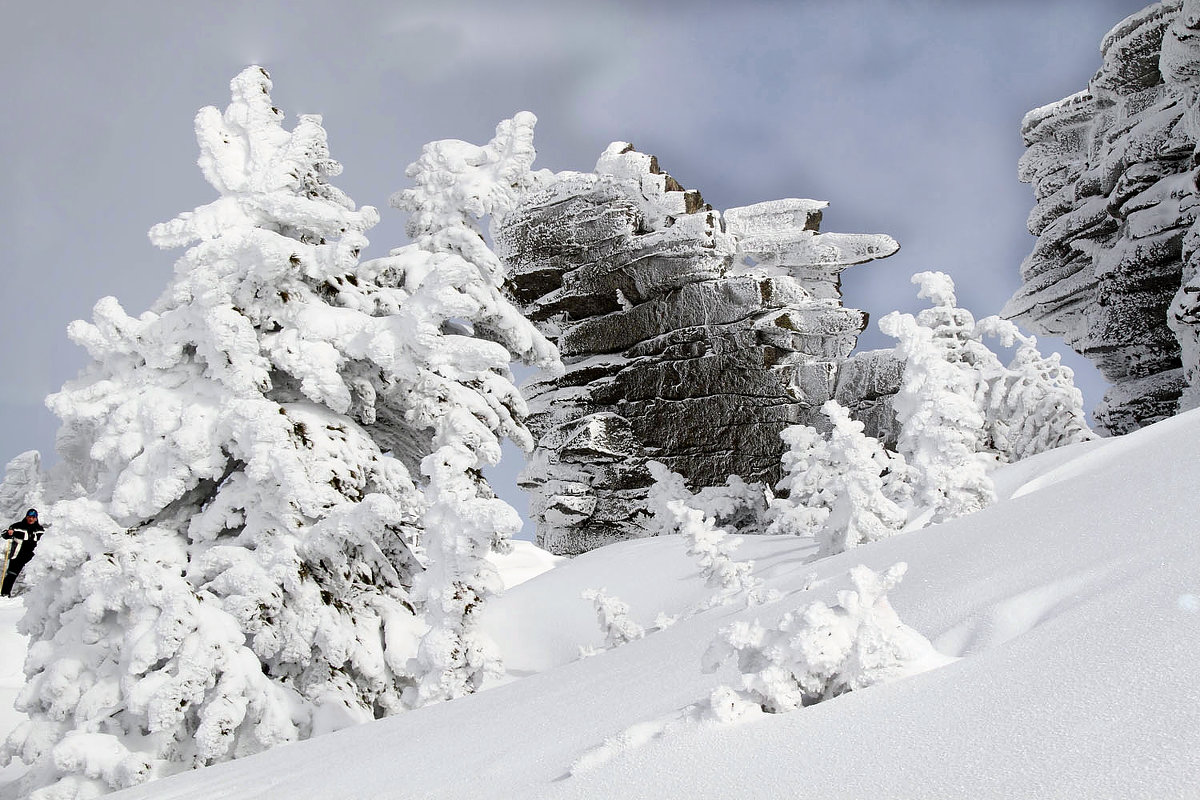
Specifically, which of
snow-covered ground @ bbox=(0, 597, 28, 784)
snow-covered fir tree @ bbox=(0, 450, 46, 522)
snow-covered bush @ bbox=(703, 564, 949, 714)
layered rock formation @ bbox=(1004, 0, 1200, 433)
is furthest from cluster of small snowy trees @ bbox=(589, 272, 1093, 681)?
snow-covered fir tree @ bbox=(0, 450, 46, 522)

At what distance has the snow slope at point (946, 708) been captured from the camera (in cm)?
198

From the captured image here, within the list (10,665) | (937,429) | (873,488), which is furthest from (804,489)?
(10,665)

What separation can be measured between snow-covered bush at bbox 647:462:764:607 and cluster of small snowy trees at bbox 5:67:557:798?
2159 mm

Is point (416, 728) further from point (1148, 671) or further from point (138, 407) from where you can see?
point (138, 407)

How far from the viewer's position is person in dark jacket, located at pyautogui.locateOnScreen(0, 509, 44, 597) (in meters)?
15.8

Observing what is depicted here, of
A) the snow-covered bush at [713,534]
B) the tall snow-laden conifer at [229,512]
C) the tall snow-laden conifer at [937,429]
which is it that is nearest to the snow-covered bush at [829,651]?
the snow-covered bush at [713,534]

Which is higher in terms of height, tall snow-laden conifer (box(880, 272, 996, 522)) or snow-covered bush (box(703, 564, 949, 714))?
tall snow-laden conifer (box(880, 272, 996, 522))

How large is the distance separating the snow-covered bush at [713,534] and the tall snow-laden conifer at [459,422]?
2081 millimetres

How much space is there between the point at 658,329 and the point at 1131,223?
1124 cm

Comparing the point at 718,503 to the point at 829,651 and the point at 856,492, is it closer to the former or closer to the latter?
the point at 856,492

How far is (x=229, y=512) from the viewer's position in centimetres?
903

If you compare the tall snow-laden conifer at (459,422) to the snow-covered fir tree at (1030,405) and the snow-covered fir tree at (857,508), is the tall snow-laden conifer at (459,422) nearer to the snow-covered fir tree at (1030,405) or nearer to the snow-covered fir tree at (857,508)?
the snow-covered fir tree at (857,508)

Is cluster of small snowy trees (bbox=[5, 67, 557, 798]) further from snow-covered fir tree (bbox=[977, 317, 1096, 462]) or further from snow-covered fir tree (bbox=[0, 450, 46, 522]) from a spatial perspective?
snow-covered fir tree (bbox=[977, 317, 1096, 462])

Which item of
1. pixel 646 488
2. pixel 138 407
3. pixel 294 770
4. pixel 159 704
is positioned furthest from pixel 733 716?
pixel 646 488
